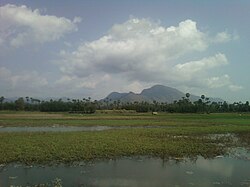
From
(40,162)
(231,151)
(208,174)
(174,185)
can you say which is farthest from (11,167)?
(231,151)

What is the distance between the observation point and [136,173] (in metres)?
17.2

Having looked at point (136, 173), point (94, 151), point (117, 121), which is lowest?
point (136, 173)

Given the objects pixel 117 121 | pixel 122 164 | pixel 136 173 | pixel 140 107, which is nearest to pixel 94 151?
pixel 122 164

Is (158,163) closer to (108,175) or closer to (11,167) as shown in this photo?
(108,175)

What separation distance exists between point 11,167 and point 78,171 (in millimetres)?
4274

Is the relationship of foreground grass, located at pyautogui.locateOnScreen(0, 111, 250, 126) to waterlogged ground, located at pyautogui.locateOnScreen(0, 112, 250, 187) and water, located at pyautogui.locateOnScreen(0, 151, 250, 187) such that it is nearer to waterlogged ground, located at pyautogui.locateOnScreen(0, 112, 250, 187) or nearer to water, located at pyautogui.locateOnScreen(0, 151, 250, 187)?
waterlogged ground, located at pyautogui.locateOnScreen(0, 112, 250, 187)

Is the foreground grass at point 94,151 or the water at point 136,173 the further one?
the foreground grass at point 94,151

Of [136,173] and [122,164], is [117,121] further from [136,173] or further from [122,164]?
[136,173]

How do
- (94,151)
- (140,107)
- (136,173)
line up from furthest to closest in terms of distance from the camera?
1. (140,107)
2. (94,151)
3. (136,173)

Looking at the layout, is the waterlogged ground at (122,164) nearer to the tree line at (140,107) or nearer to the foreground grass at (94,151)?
the foreground grass at (94,151)

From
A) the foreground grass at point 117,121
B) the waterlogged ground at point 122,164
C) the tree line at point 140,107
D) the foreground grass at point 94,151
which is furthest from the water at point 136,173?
the tree line at point 140,107

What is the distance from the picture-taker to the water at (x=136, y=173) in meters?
15.2

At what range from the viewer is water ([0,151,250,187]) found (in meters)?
15.2

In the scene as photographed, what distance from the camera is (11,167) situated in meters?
18.2
